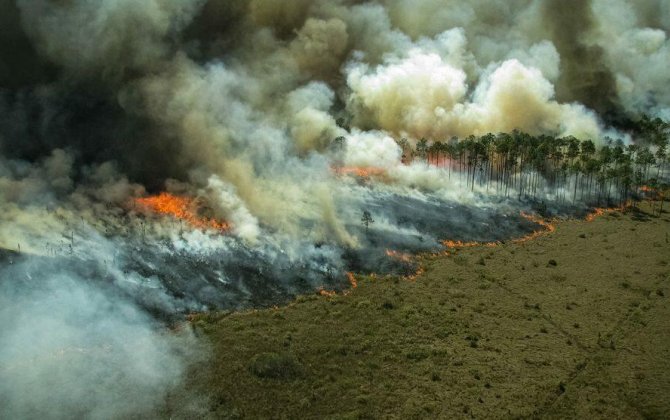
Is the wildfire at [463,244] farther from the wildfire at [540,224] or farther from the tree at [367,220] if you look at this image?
the tree at [367,220]

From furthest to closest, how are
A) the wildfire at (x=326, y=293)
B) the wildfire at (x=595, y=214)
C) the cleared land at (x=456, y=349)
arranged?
1. the wildfire at (x=595, y=214)
2. the wildfire at (x=326, y=293)
3. the cleared land at (x=456, y=349)

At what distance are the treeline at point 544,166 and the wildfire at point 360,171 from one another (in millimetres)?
13683

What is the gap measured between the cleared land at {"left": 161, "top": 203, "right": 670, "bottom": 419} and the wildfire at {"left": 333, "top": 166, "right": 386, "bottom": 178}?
3659cm

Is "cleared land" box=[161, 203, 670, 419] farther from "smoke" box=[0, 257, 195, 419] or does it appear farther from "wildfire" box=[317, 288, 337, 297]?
"smoke" box=[0, 257, 195, 419]

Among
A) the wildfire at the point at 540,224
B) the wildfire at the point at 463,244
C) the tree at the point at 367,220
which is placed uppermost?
the tree at the point at 367,220

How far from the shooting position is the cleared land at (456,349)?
51.0 m

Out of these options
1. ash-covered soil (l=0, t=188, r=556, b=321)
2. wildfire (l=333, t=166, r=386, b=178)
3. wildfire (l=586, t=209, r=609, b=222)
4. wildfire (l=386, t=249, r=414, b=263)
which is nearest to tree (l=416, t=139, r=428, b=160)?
wildfire (l=333, t=166, r=386, b=178)

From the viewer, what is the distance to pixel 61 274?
68.4 m

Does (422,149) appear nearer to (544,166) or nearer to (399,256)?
(544,166)

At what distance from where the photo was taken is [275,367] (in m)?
55.0

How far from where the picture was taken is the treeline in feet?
393

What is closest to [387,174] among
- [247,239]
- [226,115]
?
[226,115]

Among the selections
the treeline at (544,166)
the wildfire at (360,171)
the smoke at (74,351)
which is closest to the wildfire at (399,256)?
the wildfire at (360,171)

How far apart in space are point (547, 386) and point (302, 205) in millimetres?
52793
